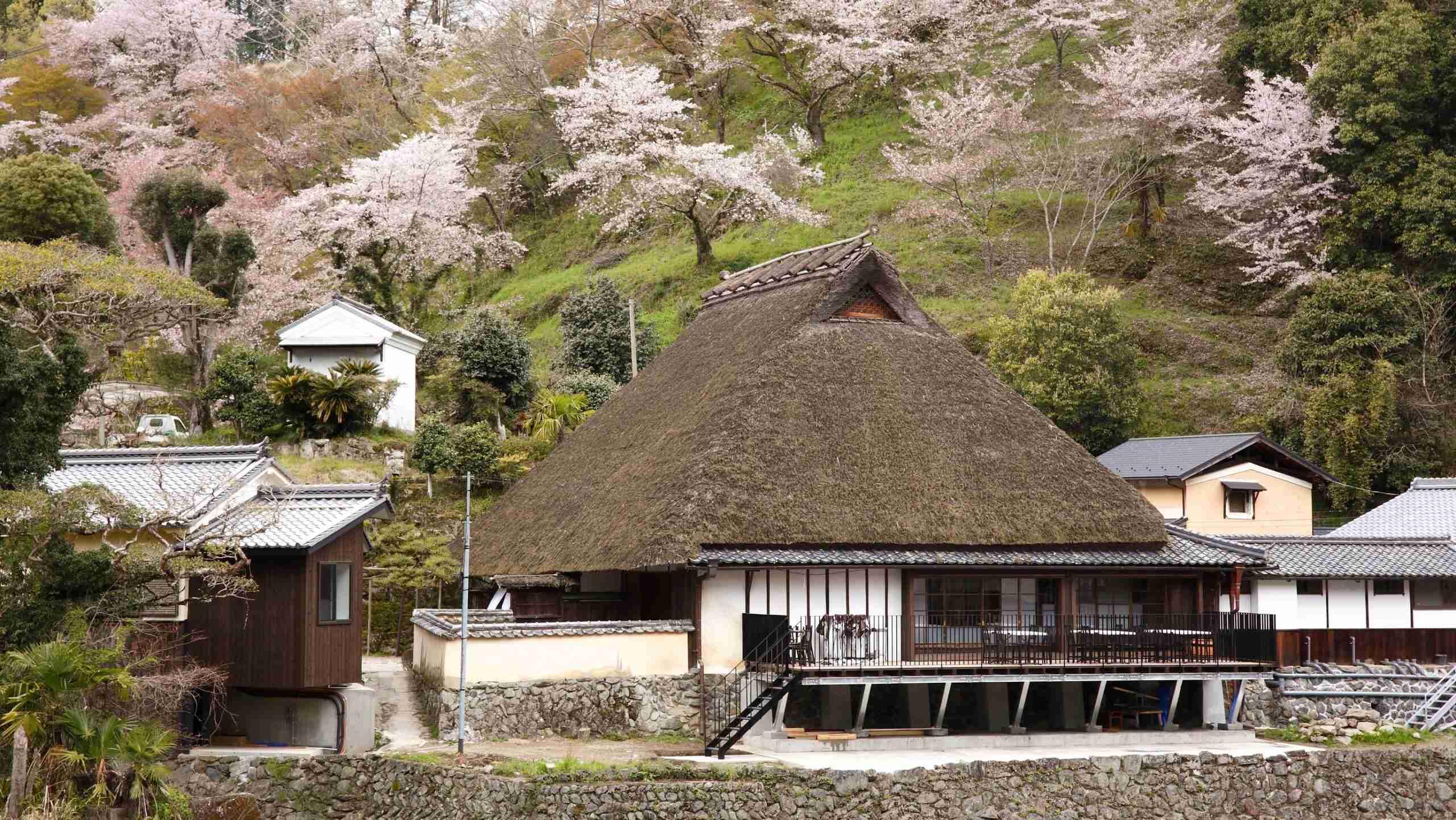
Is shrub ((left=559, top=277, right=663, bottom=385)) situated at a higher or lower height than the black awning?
higher

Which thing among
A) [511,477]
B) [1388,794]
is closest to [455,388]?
[511,477]

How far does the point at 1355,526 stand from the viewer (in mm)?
33562

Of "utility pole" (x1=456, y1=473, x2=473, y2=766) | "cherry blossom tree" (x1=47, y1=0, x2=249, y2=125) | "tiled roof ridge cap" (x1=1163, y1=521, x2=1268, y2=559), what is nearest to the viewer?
"utility pole" (x1=456, y1=473, x2=473, y2=766)

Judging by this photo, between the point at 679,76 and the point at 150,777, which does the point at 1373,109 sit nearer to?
the point at 679,76

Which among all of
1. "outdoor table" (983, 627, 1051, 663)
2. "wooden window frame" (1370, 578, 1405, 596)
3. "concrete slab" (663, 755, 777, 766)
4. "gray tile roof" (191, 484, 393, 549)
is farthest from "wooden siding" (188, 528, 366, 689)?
"wooden window frame" (1370, 578, 1405, 596)

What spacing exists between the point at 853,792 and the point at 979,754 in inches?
109

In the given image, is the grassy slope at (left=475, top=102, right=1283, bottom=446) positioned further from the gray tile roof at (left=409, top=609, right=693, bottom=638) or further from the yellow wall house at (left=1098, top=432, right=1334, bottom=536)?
the gray tile roof at (left=409, top=609, right=693, bottom=638)

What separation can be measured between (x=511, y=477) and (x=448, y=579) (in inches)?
228

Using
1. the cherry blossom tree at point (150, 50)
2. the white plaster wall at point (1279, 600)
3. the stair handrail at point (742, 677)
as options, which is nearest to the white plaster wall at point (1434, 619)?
the white plaster wall at point (1279, 600)

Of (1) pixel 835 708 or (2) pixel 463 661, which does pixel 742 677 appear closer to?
(1) pixel 835 708

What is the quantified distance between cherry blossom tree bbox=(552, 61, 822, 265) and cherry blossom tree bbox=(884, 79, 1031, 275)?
12.5ft

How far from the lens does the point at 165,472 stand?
22.0 meters

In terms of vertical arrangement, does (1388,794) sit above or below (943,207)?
below

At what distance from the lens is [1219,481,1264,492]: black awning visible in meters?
34.0
